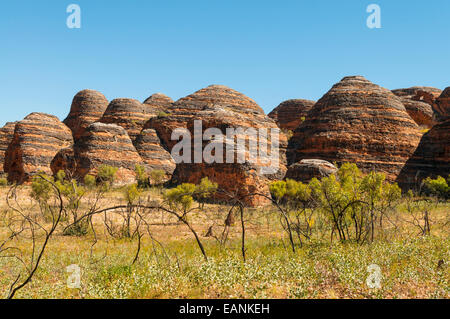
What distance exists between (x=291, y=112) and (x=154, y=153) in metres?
32.5

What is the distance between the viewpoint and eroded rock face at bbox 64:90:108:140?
4975 cm

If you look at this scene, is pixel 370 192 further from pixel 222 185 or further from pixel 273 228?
pixel 222 185

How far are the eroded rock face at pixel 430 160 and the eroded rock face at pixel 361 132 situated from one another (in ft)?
2.13

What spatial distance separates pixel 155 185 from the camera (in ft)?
87.6

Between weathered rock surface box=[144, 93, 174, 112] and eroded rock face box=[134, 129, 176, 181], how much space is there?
1794 cm

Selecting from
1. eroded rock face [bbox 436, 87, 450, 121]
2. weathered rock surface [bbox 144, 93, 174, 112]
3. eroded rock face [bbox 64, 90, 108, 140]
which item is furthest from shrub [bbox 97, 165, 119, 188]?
eroded rock face [bbox 436, 87, 450, 121]

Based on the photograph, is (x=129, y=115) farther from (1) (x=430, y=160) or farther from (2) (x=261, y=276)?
(2) (x=261, y=276)

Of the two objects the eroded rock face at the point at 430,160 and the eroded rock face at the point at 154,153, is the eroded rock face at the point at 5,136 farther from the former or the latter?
the eroded rock face at the point at 430,160

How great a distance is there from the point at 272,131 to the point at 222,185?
43.4ft

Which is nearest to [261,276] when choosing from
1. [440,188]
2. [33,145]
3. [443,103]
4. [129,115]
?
[440,188]

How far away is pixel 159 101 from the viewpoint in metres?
54.8

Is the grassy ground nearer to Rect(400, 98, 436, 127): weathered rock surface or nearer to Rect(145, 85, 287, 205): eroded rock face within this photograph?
Rect(145, 85, 287, 205): eroded rock face

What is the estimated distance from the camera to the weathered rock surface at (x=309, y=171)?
20.1 metres

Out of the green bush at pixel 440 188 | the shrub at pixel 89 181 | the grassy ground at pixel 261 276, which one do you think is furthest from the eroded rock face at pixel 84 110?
the green bush at pixel 440 188
